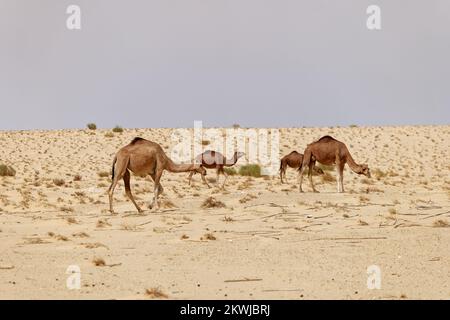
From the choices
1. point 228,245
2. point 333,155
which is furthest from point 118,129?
point 228,245

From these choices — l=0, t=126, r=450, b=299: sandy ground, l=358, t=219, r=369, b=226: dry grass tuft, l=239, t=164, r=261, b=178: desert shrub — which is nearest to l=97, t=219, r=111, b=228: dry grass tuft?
l=0, t=126, r=450, b=299: sandy ground

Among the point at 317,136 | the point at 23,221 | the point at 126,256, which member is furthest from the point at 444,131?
the point at 126,256

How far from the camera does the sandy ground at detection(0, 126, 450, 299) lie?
995 cm

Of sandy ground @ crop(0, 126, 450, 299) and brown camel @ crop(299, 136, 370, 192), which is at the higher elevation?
brown camel @ crop(299, 136, 370, 192)

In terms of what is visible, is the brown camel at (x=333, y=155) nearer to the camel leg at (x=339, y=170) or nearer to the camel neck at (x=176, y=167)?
the camel leg at (x=339, y=170)

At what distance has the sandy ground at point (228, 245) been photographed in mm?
9945

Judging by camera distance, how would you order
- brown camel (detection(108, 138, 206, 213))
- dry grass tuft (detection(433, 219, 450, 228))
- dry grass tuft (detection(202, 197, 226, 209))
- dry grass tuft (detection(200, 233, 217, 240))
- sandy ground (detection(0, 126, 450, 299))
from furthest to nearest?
dry grass tuft (detection(202, 197, 226, 209)) < brown camel (detection(108, 138, 206, 213)) < dry grass tuft (detection(433, 219, 450, 228)) < dry grass tuft (detection(200, 233, 217, 240)) < sandy ground (detection(0, 126, 450, 299))

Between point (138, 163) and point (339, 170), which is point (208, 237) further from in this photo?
point (339, 170)

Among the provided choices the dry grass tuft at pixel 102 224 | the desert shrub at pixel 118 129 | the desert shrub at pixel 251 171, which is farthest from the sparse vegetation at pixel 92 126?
the dry grass tuft at pixel 102 224

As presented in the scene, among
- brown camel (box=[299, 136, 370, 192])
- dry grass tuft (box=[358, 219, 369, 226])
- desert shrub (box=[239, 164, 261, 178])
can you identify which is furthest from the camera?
desert shrub (box=[239, 164, 261, 178])

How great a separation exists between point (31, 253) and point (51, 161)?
35792 mm

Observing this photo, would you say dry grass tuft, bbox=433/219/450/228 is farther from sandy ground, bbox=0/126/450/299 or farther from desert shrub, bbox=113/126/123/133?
desert shrub, bbox=113/126/123/133

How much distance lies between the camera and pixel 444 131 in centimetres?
6569
